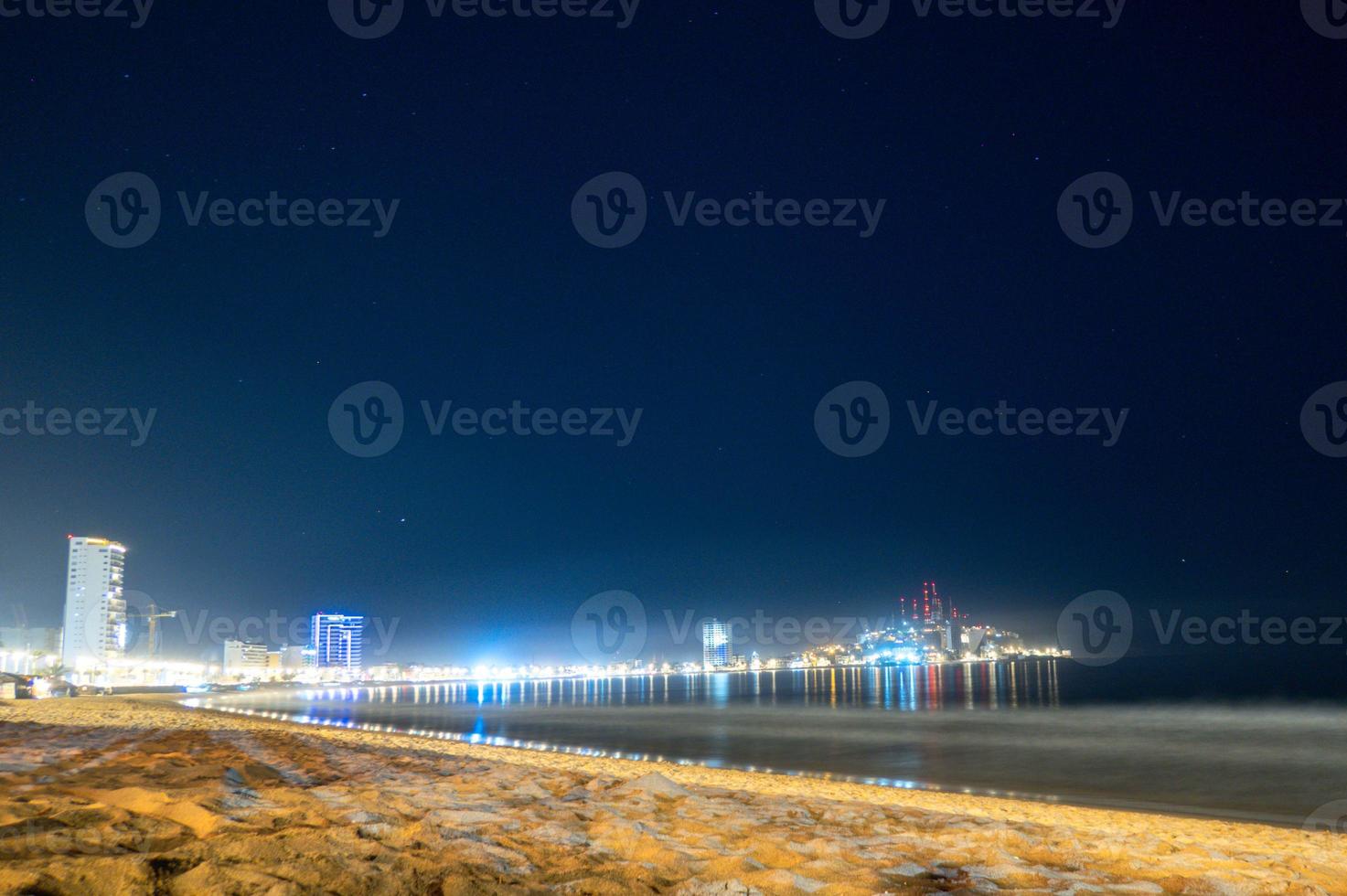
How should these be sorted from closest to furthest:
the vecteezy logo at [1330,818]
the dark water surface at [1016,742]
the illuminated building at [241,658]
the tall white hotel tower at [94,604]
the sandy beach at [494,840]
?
1. the sandy beach at [494,840]
2. the vecteezy logo at [1330,818]
3. the dark water surface at [1016,742]
4. the tall white hotel tower at [94,604]
5. the illuminated building at [241,658]

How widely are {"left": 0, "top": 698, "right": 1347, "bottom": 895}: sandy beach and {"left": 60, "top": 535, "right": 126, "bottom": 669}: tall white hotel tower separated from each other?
131761mm

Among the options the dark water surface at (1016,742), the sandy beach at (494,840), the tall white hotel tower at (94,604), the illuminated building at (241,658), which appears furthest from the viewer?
the illuminated building at (241,658)

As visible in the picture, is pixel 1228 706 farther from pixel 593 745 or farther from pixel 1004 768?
pixel 593 745

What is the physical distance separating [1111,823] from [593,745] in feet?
79.3

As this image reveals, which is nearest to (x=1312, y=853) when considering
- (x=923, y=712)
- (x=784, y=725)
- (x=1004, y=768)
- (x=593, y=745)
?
(x=1004, y=768)

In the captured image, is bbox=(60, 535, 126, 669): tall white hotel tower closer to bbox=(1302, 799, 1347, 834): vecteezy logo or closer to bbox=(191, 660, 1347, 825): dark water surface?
bbox=(191, 660, 1347, 825): dark water surface

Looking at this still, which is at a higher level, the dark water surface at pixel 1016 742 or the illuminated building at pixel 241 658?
the dark water surface at pixel 1016 742

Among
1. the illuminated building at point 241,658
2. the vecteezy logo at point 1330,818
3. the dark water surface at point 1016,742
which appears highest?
the vecteezy logo at point 1330,818

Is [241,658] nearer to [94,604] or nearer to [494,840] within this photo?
[94,604]

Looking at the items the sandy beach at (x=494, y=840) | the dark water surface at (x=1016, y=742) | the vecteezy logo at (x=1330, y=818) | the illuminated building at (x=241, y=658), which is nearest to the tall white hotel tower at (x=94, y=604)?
the illuminated building at (x=241, y=658)

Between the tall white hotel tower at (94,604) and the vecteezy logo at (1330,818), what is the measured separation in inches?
5297

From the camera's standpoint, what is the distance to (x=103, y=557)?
12812cm

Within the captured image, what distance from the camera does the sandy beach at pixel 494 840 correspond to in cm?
471

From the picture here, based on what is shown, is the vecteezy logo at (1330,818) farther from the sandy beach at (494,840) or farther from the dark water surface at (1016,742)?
the sandy beach at (494,840)
